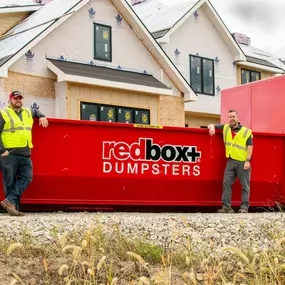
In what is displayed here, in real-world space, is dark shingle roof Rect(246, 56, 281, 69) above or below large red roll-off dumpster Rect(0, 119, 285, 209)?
above

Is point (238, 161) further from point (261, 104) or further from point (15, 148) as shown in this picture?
point (15, 148)

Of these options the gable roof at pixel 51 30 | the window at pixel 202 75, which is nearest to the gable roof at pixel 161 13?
the window at pixel 202 75

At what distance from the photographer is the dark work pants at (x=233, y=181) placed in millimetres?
11359

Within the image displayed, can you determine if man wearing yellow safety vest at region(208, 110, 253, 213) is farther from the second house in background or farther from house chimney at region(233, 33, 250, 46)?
house chimney at region(233, 33, 250, 46)

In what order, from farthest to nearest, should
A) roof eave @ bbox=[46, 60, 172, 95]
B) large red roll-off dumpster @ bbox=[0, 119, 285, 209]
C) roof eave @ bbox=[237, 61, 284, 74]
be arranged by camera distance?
roof eave @ bbox=[237, 61, 284, 74] < roof eave @ bbox=[46, 60, 172, 95] < large red roll-off dumpster @ bbox=[0, 119, 285, 209]

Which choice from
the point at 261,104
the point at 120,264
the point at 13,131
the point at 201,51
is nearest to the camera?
the point at 120,264

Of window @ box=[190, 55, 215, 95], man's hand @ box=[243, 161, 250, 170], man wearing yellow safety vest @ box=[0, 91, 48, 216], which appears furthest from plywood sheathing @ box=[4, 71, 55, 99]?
man's hand @ box=[243, 161, 250, 170]

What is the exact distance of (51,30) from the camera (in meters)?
19.7

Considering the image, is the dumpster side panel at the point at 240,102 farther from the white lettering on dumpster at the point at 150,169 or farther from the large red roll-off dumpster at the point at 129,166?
the white lettering on dumpster at the point at 150,169

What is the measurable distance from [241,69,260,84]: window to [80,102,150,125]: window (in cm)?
920

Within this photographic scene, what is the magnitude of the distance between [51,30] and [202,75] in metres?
9.44

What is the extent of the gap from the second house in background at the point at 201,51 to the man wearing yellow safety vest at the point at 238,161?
46.5 feet

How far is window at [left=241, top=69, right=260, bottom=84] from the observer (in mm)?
29625

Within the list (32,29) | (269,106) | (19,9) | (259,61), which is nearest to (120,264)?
(269,106)
